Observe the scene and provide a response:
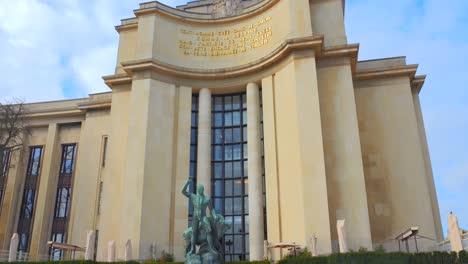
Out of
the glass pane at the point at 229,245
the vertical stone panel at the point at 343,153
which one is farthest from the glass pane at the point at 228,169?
the vertical stone panel at the point at 343,153

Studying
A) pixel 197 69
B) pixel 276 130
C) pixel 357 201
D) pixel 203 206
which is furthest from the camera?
pixel 197 69

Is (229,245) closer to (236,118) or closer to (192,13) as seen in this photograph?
(236,118)

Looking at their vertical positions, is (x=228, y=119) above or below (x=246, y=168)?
above

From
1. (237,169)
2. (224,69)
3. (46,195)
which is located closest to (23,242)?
(46,195)

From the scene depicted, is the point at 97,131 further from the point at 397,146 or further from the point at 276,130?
the point at 397,146

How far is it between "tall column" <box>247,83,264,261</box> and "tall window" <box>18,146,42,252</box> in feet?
61.5

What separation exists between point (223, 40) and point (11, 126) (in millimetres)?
18296

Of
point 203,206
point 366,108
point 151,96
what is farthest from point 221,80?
point 203,206

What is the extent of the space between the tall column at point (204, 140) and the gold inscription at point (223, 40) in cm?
357

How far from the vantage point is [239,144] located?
101ft

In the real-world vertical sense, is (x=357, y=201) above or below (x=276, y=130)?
below

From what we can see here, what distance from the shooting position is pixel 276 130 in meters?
28.5

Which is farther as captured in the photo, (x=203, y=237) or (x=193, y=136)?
(x=193, y=136)

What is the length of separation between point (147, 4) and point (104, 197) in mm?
15534
